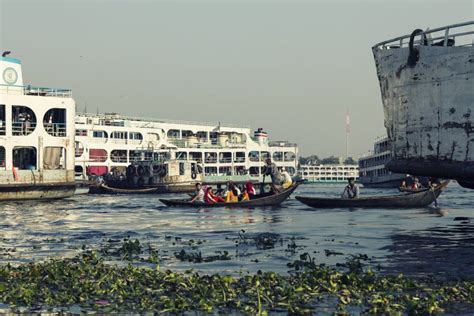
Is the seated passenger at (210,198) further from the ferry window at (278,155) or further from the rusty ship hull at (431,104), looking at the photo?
the ferry window at (278,155)

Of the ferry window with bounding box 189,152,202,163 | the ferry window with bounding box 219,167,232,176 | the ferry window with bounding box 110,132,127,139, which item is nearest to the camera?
the ferry window with bounding box 110,132,127,139

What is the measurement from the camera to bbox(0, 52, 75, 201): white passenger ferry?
4250 centimetres

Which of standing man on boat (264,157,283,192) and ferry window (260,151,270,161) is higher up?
ferry window (260,151,270,161)

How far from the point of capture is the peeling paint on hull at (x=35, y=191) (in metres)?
41.9

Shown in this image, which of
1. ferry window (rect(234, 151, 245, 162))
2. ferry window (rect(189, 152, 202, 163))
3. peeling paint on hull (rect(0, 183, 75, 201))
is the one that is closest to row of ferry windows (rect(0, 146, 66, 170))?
peeling paint on hull (rect(0, 183, 75, 201))

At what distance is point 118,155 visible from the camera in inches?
3465

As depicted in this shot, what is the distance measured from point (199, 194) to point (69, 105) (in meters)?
17.1

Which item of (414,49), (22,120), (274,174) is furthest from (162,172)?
(414,49)

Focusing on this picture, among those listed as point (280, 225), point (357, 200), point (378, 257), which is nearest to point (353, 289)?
point (378, 257)

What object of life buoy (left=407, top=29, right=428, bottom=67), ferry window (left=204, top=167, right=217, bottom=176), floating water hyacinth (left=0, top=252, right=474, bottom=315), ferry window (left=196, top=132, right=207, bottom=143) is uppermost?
ferry window (left=196, top=132, right=207, bottom=143)

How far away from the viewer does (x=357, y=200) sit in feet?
105

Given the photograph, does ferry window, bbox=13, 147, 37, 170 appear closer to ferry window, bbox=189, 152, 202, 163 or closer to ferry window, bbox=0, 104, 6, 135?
ferry window, bbox=0, 104, 6, 135

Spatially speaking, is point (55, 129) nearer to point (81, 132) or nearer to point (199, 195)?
point (199, 195)

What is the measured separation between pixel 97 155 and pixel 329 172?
357ft
